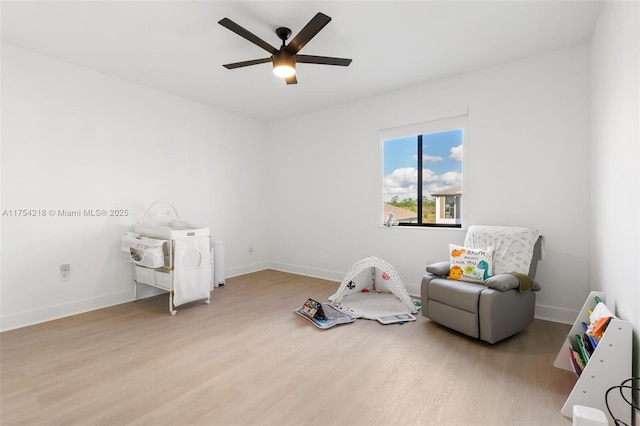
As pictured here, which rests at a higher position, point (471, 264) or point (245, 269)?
point (471, 264)

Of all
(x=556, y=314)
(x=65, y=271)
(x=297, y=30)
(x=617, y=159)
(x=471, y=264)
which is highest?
(x=297, y=30)

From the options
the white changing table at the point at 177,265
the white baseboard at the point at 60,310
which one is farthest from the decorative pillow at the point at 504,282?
the white baseboard at the point at 60,310

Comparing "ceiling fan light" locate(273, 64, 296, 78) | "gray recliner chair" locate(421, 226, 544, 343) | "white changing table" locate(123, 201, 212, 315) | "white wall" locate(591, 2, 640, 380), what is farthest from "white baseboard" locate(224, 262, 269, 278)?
"white wall" locate(591, 2, 640, 380)

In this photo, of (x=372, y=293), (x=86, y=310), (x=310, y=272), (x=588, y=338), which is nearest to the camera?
(x=588, y=338)

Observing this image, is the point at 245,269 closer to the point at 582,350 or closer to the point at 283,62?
the point at 283,62

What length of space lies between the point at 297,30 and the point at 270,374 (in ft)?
9.09

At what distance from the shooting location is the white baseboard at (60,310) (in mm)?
2906

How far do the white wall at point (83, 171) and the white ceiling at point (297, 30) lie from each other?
1.01 ft

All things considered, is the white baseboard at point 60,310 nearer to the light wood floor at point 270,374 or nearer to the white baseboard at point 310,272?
the light wood floor at point 270,374

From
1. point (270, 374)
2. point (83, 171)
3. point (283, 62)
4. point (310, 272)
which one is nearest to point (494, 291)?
point (270, 374)

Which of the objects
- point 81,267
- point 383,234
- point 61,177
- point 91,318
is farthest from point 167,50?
point 383,234

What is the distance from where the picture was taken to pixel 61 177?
128 inches

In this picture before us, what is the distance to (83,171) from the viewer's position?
3.40m

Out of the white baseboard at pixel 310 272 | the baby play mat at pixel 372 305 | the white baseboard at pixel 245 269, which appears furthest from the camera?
the white baseboard at pixel 245 269
